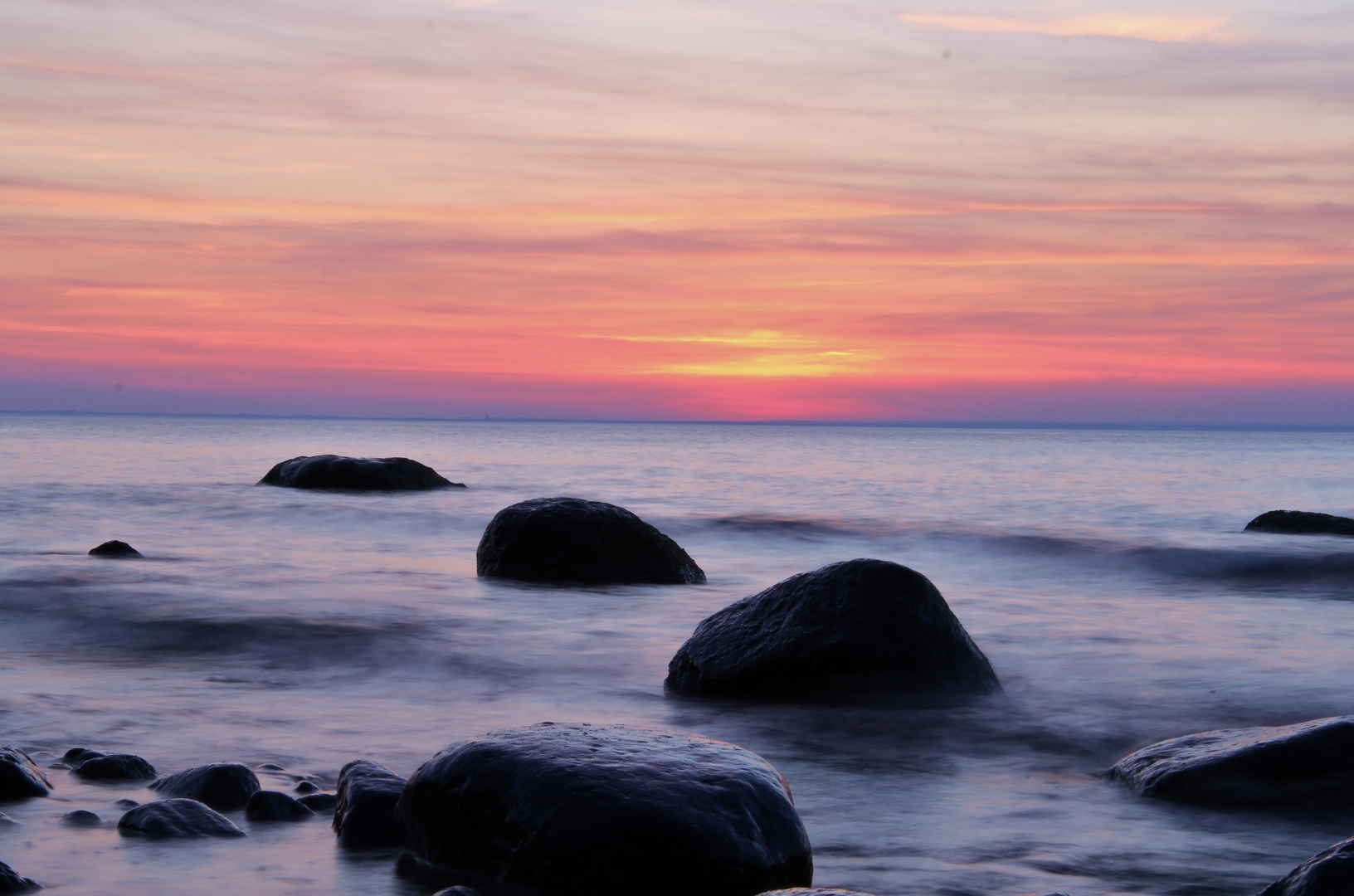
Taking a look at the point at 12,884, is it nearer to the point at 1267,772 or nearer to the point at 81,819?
the point at 81,819

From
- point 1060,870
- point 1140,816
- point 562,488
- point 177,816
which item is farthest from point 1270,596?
point 562,488

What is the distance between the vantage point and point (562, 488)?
29625mm

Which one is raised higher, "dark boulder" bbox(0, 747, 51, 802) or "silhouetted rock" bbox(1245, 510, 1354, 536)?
"silhouetted rock" bbox(1245, 510, 1354, 536)

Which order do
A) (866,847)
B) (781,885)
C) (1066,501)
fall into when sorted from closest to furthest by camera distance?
1. (781,885)
2. (866,847)
3. (1066,501)

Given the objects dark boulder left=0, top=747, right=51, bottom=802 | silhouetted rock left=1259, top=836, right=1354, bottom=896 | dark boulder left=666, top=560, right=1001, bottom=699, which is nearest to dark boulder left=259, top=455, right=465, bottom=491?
dark boulder left=666, top=560, right=1001, bottom=699

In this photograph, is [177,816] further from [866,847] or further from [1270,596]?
[1270,596]

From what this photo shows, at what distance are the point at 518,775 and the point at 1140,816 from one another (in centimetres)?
243

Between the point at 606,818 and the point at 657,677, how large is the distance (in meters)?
3.82

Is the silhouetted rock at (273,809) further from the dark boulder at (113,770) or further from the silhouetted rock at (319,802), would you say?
the dark boulder at (113,770)

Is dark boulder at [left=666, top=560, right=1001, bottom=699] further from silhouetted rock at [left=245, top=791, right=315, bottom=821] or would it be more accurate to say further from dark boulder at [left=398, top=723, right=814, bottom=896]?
silhouetted rock at [left=245, top=791, right=315, bottom=821]

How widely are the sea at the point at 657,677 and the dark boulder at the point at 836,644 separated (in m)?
0.20

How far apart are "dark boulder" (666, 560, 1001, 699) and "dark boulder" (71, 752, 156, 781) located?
9.73 ft

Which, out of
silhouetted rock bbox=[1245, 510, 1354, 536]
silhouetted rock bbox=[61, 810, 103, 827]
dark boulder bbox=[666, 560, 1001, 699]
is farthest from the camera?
silhouetted rock bbox=[1245, 510, 1354, 536]

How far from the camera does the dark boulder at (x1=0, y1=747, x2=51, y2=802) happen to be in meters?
4.25
